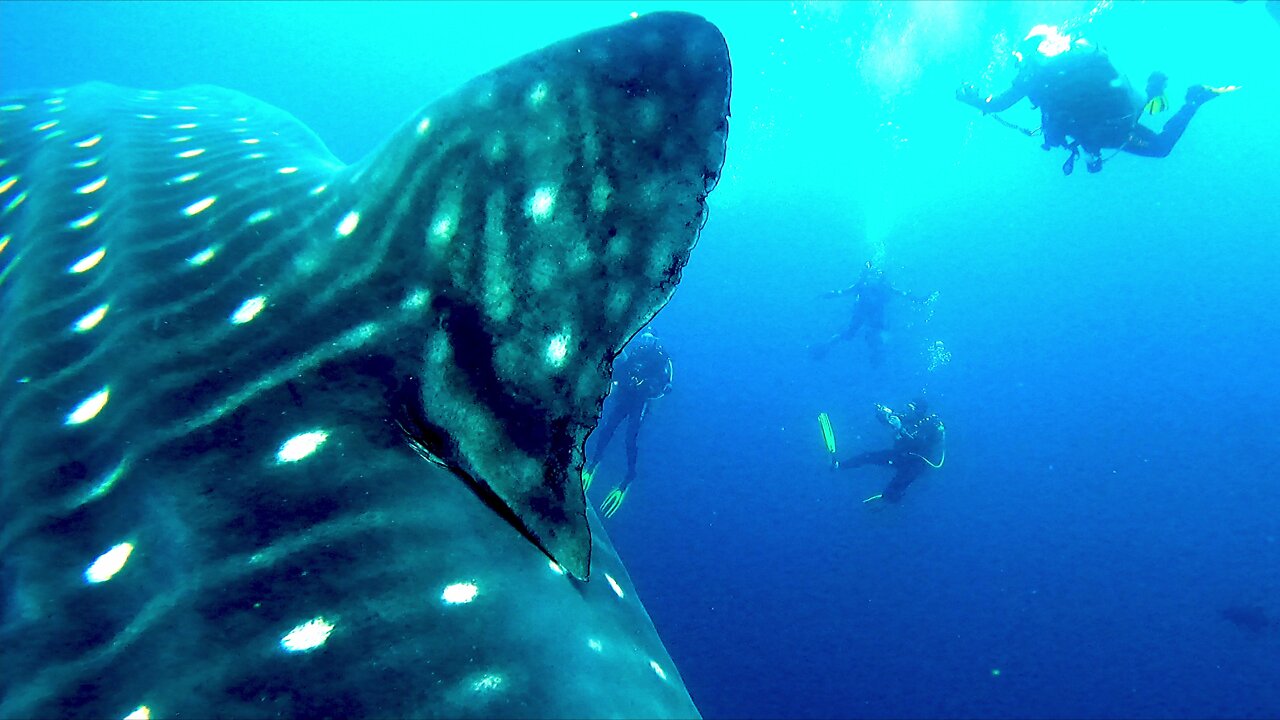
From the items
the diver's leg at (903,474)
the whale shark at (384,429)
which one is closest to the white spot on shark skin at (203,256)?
the whale shark at (384,429)

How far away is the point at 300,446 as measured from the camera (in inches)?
47.9

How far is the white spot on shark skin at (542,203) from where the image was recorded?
131cm

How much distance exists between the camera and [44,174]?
2.50m

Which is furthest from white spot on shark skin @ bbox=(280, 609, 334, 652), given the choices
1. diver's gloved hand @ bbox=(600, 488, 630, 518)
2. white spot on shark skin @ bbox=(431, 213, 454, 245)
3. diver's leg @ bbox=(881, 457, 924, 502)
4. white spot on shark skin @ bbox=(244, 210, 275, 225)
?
diver's leg @ bbox=(881, 457, 924, 502)

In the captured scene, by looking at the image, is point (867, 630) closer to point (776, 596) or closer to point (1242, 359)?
point (776, 596)

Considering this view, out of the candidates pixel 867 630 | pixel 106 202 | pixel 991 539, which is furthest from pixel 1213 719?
pixel 106 202

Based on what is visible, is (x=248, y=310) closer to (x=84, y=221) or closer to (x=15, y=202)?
(x=84, y=221)

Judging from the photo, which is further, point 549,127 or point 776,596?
point 776,596

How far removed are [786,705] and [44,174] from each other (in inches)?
449

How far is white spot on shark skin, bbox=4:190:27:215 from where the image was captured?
2414mm

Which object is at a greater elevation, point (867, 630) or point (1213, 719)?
point (867, 630)

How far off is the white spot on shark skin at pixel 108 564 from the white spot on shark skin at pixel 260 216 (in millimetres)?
1010

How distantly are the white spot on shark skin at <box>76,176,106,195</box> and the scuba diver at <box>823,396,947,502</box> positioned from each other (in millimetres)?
10911

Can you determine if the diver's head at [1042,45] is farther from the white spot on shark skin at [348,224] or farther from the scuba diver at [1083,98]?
the white spot on shark skin at [348,224]
